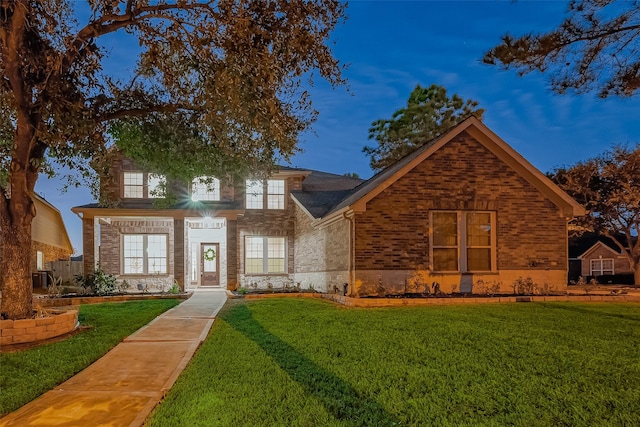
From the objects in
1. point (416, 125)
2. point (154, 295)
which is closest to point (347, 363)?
point (154, 295)

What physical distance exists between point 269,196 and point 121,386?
1717 centimetres

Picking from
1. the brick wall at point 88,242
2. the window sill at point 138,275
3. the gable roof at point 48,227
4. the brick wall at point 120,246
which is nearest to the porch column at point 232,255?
the brick wall at point 120,246

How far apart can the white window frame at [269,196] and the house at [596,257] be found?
25334 mm

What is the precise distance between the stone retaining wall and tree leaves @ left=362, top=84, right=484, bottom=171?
91.6 ft

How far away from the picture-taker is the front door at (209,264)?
22922 millimetres

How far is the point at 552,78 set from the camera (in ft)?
34.6

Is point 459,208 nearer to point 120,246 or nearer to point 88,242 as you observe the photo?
point 88,242

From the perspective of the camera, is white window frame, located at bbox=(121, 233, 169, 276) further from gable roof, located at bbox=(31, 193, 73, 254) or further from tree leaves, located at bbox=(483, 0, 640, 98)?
tree leaves, located at bbox=(483, 0, 640, 98)

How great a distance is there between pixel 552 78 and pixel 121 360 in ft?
33.5

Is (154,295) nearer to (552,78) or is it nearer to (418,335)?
(418,335)

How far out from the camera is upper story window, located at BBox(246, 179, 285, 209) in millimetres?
22188

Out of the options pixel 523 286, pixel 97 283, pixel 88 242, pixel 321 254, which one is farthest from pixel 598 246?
pixel 88 242

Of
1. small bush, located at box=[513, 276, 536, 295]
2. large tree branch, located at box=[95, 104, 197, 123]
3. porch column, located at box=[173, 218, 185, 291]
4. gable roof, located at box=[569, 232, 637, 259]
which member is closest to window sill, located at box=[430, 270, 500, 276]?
small bush, located at box=[513, 276, 536, 295]

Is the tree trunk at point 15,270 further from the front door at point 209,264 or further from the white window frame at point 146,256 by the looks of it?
the front door at point 209,264
